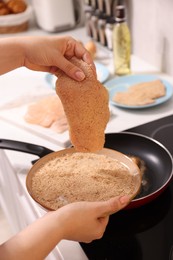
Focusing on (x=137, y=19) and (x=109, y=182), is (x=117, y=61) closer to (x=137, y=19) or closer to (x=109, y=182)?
(x=137, y=19)

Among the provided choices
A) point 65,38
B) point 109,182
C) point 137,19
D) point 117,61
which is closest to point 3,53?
point 65,38

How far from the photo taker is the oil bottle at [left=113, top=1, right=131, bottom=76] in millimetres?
1309

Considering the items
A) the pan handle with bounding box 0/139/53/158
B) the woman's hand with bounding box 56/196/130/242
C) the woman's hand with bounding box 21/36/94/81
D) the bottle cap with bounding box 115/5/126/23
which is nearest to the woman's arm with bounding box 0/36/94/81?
the woman's hand with bounding box 21/36/94/81

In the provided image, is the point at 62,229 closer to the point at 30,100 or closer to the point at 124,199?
the point at 124,199

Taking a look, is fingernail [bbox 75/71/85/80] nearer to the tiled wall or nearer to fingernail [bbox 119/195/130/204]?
fingernail [bbox 119/195/130/204]

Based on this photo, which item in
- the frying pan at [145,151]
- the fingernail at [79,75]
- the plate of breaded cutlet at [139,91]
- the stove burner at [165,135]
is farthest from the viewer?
the plate of breaded cutlet at [139,91]

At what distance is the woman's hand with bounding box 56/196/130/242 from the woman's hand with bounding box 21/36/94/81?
304 millimetres

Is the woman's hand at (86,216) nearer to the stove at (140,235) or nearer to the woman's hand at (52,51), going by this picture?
the stove at (140,235)

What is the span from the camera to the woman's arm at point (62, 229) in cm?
65

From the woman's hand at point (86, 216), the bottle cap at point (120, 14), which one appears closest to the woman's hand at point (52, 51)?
the woman's hand at point (86, 216)

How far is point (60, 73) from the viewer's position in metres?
0.82

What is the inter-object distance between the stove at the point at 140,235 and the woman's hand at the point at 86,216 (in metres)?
0.05

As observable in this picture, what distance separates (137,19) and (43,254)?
3.35ft

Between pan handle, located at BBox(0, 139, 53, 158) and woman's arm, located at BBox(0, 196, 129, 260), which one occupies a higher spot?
woman's arm, located at BBox(0, 196, 129, 260)
